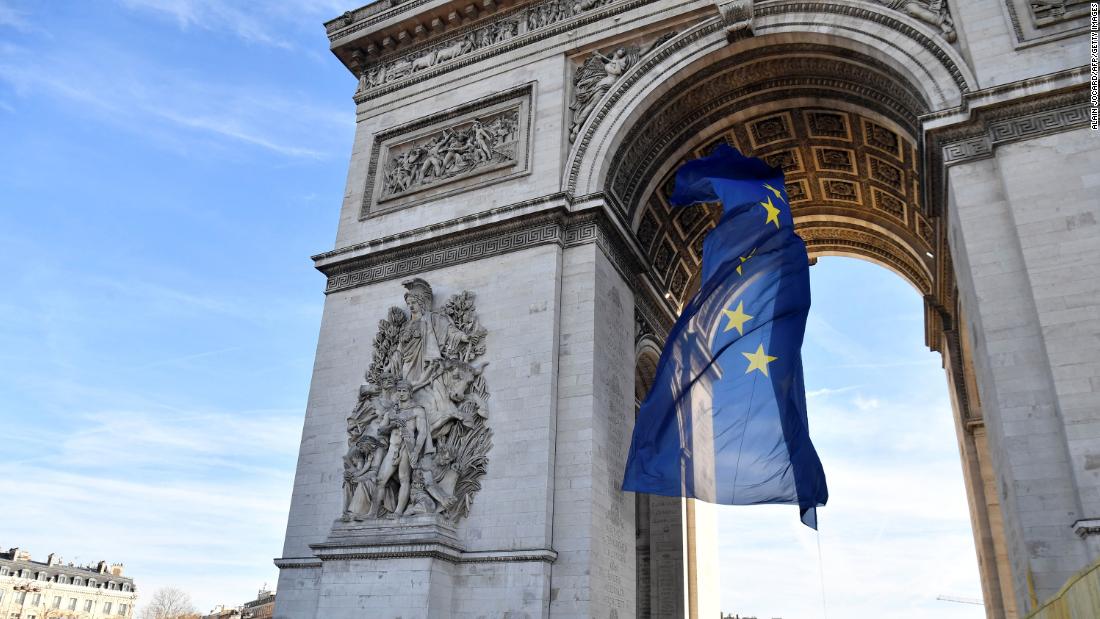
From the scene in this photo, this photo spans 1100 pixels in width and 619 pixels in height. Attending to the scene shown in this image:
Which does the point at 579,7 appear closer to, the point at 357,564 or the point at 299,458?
the point at 299,458

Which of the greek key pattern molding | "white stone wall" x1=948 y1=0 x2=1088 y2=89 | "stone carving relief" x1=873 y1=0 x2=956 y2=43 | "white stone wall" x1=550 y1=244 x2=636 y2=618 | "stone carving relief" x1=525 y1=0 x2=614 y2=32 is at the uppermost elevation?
"stone carving relief" x1=525 y1=0 x2=614 y2=32

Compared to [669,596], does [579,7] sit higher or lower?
higher

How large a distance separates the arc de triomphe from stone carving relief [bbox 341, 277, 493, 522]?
5 centimetres

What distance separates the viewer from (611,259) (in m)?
15.0

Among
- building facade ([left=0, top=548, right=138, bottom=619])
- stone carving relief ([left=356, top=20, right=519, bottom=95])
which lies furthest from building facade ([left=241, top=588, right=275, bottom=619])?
stone carving relief ([left=356, top=20, right=519, bottom=95])

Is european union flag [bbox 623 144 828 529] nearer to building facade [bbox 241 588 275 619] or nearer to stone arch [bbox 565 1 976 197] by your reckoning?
stone arch [bbox 565 1 976 197]

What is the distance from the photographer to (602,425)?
43.2 ft

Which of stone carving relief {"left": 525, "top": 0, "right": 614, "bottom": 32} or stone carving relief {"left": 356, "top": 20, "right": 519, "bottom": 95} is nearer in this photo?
stone carving relief {"left": 525, "top": 0, "right": 614, "bottom": 32}

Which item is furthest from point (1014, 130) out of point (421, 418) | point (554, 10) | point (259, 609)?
point (259, 609)

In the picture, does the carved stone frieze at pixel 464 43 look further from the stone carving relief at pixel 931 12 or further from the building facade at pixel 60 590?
the building facade at pixel 60 590

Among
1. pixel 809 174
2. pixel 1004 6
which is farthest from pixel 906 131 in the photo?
pixel 809 174

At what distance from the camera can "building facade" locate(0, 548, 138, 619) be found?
61.2 metres

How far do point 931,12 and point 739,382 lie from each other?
721cm

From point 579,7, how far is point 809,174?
6715mm
